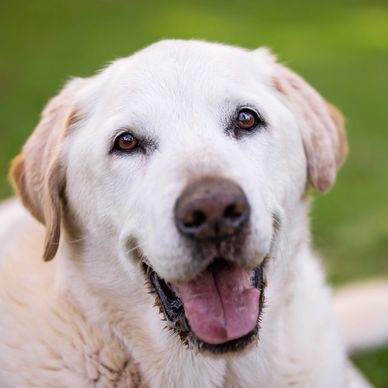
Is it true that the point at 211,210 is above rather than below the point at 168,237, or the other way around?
above

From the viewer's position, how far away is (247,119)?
10.6 ft

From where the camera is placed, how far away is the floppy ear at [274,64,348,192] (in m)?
3.52

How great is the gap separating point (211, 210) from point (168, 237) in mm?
225

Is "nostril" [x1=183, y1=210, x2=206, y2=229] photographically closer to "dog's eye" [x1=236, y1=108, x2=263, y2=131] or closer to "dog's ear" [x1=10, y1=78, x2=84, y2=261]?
"dog's eye" [x1=236, y1=108, x2=263, y2=131]

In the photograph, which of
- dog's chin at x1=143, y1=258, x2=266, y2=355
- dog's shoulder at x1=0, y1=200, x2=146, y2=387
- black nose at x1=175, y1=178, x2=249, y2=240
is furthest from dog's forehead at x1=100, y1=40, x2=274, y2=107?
dog's shoulder at x1=0, y1=200, x2=146, y2=387

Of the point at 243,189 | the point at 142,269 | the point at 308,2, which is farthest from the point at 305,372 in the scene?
the point at 308,2

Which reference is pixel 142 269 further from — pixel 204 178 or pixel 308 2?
pixel 308 2

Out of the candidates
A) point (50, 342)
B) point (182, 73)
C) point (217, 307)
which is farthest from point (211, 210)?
point (50, 342)

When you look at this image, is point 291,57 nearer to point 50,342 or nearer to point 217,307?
point 50,342

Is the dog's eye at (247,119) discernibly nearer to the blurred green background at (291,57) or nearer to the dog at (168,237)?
the dog at (168,237)

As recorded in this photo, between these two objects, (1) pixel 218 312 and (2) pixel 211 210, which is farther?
(1) pixel 218 312

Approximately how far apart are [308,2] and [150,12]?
3275 millimetres

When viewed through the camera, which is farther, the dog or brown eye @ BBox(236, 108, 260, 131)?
brown eye @ BBox(236, 108, 260, 131)

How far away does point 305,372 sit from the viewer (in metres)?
3.47
